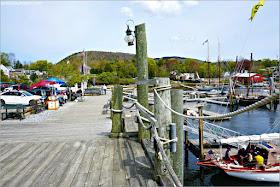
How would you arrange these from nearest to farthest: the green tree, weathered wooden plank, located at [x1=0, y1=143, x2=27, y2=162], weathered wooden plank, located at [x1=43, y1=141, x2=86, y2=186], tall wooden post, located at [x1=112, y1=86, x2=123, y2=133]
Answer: weathered wooden plank, located at [x1=43, y1=141, x2=86, y2=186]
weathered wooden plank, located at [x1=0, y1=143, x2=27, y2=162]
tall wooden post, located at [x1=112, y1=86, x2=123, y2=133]
the green tree

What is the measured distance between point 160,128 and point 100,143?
3.01m

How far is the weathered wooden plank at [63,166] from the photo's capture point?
3674mm

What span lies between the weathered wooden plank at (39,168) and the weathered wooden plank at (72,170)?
58cm

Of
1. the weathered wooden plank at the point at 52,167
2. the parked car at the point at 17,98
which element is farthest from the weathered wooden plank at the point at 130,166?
the parked car at the point at 17,98

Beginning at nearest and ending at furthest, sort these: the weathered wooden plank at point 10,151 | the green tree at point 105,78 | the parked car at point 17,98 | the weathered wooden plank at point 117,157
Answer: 1. the weathered wooden plank at point 117,157
2. the weathered wooden plank at point 10,151
3. the parked car at point 17,98
4. the green tree at point 105,78

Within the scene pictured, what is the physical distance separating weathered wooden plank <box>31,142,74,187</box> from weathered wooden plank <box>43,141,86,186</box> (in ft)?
0.27

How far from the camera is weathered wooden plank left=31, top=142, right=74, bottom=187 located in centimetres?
365

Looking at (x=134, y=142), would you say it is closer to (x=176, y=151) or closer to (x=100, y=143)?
(x=100, y=143)

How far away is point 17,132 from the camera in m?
7.85

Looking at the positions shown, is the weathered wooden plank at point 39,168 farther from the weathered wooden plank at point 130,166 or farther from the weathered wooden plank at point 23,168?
the weathered wooden plank at point 130,166

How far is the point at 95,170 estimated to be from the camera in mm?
4074

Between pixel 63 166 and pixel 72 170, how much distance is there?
334 mm

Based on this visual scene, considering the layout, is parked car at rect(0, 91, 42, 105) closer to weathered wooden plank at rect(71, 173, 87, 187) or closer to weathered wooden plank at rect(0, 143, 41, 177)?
weathered wooden plank at rect(0, 143, 41, 177)

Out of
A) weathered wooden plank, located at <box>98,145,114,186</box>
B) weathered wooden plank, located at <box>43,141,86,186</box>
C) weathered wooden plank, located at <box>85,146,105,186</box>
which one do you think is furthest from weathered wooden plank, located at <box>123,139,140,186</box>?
weathered wooden plank, located at <box>43,141,86,186</box>
